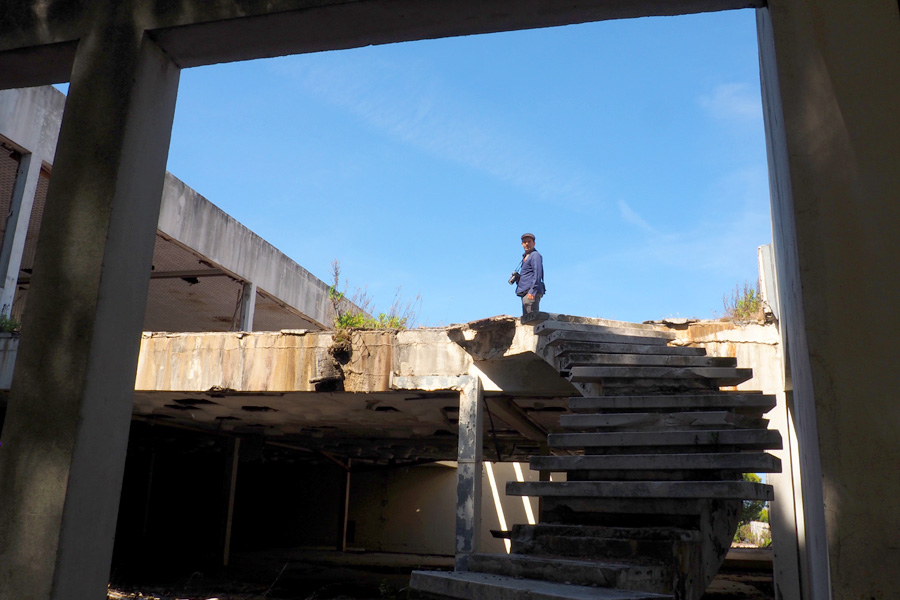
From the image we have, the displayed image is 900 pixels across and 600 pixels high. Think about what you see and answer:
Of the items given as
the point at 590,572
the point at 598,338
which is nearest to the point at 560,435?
the point at 590,572

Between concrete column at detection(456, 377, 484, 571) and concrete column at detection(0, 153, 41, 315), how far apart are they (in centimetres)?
690

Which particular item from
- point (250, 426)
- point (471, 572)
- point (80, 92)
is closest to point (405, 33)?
point (80, 92)

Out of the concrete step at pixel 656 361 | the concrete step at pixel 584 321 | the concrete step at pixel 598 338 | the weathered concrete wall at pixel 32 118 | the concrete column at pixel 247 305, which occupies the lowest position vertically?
the concrete step at pixel 656 361

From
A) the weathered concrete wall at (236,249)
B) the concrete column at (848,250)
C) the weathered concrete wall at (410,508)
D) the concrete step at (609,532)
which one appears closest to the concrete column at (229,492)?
the weathered concrete wall at (236,249)

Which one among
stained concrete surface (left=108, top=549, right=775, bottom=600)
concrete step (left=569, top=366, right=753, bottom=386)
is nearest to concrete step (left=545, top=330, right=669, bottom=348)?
concrete step (left=569, top=366, right=753, bottom=386)

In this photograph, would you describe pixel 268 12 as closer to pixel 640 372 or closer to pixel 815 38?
pixel 815 38

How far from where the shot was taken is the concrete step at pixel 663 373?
20.3 ft

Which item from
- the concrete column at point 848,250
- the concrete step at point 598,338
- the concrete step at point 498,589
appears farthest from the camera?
the concrete step at point 598,338

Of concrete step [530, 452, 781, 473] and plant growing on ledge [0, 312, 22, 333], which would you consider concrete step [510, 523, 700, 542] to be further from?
plant growing on ledge [0, 312, 22, 333]

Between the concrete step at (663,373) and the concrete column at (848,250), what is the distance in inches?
170

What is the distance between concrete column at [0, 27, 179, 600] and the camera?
2.20 meters

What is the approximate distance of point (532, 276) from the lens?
9383 mm

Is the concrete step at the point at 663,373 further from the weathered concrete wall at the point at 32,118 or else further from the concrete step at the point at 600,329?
the weathered concrete wall at the point at 32,118

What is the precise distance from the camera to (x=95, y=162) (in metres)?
2.47
